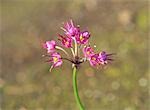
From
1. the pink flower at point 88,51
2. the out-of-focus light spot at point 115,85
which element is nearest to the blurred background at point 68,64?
the out-of-focus light spot at point 115,85

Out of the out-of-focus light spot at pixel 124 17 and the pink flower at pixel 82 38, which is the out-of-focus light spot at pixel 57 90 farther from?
the pink flower at pixel 82 38

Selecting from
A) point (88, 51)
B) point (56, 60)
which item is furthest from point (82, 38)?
point (56, 60)

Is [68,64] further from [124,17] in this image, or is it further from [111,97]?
[124,17]

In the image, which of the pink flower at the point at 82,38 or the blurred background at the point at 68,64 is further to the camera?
the blurred background at the point at 68,64

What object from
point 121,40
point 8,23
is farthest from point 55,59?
point 8,23

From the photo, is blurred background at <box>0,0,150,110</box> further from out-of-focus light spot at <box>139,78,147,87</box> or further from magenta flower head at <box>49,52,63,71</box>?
magenta flower head at <box>49,52,63,71</box>

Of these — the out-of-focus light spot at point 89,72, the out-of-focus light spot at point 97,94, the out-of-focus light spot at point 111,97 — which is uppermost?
the out-of-focus light spot at point 89,72

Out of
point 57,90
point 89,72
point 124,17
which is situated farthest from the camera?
point 124,17

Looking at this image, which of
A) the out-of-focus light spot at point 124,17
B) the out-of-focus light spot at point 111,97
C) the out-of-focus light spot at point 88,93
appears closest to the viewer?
the out-of-focus light spot at point 111,97

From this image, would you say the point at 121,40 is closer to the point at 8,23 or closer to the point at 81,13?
the point at 81,13
